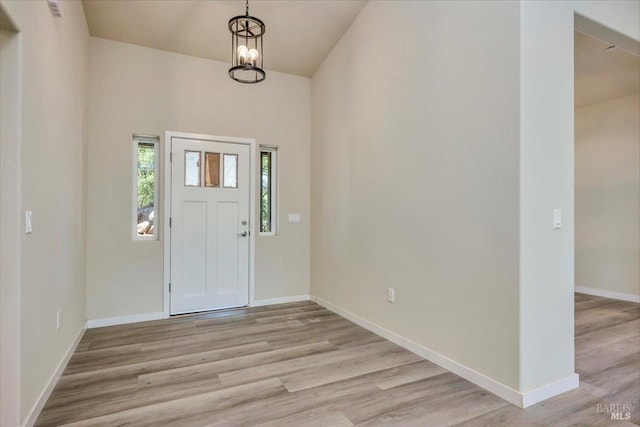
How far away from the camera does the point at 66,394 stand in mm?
2246

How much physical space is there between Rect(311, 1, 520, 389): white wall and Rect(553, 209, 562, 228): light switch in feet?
1.17

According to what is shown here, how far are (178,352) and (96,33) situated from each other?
3325 mm

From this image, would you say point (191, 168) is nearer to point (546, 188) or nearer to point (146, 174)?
point (146, 174)

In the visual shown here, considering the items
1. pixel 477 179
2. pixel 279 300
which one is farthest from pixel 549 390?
pixel 279 300

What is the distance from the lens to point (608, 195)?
4875 mm

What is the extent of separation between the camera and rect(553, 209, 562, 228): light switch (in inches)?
88.4

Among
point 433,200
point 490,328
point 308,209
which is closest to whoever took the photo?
point 490,328

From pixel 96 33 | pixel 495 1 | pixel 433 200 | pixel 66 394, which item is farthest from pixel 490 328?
pixel 96 33

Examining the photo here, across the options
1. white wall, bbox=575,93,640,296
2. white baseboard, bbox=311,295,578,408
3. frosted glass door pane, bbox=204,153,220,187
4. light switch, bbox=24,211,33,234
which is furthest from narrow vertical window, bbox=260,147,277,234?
white wall, bbox=575,93,640,296

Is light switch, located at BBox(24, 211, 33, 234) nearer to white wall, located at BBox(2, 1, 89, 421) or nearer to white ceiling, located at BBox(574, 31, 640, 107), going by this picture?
white wall, located at BBox(2, 1, 89, 421)

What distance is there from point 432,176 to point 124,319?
352cm

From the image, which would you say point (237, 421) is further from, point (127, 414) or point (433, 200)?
point (433, 200)

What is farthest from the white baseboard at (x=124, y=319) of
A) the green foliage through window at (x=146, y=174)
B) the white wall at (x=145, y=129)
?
the green foliage through window at (x=146, y=174)

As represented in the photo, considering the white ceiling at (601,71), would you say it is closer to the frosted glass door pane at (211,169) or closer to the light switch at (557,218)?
the light switch at (557,218)
